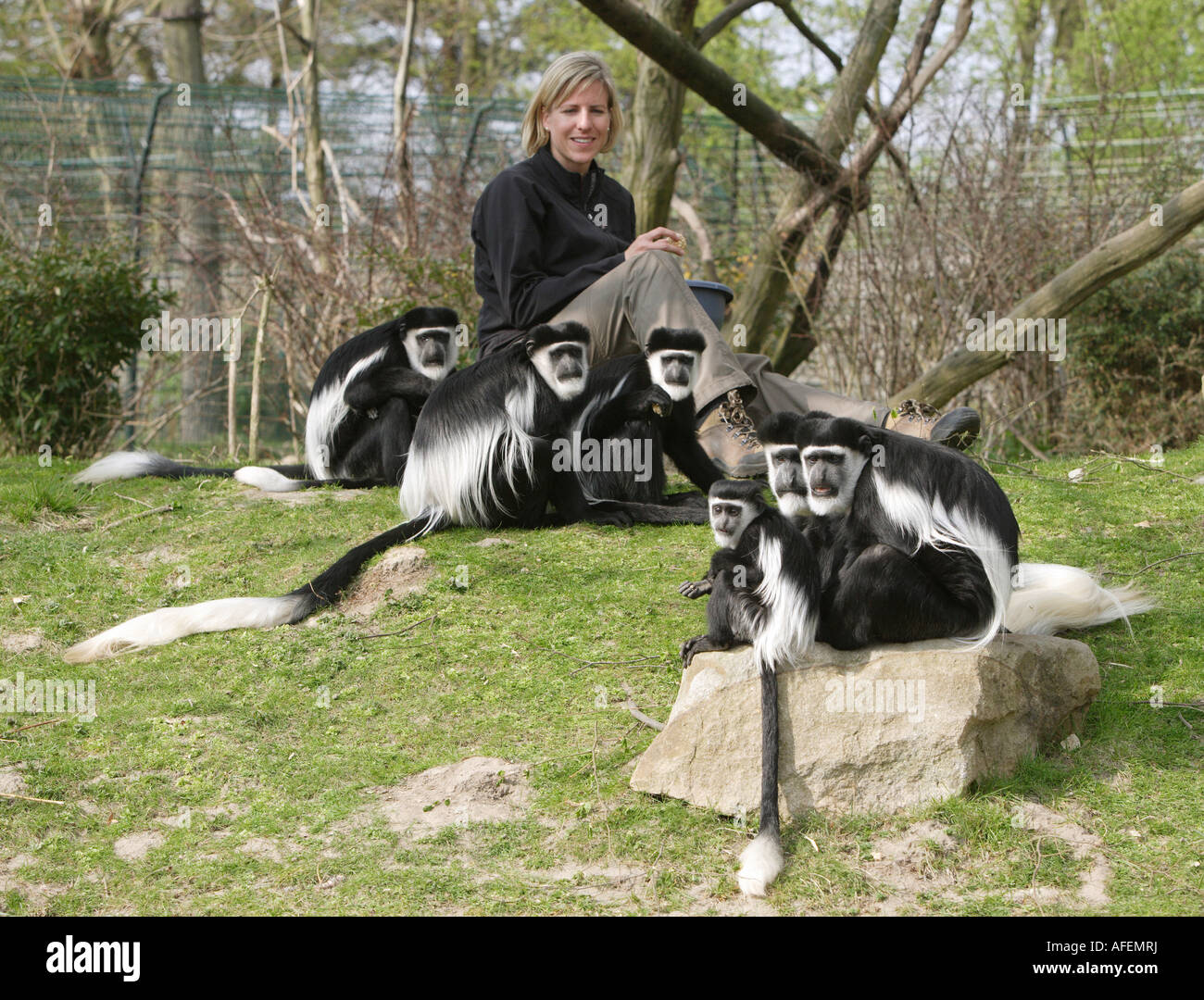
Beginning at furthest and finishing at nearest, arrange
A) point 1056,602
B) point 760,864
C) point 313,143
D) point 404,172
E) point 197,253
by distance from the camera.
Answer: point 197,253 → point 313,143 → point 404,172 → point 1056,602 → point 760,864

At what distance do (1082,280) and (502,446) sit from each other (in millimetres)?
3102

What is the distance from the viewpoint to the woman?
16.0 feet

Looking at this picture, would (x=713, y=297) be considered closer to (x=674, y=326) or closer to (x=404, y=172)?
(x=674, y=326)

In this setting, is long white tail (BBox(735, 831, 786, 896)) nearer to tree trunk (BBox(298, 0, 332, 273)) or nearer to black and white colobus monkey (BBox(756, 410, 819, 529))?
black and white colobus monkey (BBox(756, 410, 819, 529))

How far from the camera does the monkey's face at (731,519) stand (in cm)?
311

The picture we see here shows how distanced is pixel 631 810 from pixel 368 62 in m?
20.3

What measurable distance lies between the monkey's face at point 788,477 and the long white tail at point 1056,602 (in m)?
0.80

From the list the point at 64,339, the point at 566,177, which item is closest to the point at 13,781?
the point at 566,177

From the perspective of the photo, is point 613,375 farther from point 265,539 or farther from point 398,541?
point 265,539

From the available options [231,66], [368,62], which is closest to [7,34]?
[231,66]

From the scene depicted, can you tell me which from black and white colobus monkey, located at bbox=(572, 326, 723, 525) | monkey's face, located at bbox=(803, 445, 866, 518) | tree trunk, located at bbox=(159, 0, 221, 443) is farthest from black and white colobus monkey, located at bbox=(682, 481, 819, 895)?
tree trunk, located at bbox=(159, 0, 221, 443)

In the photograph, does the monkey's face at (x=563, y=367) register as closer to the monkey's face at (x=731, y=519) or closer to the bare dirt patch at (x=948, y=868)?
the monkey's face at (x=731, y=519)

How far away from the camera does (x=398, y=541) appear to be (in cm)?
465

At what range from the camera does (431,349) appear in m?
5.49
